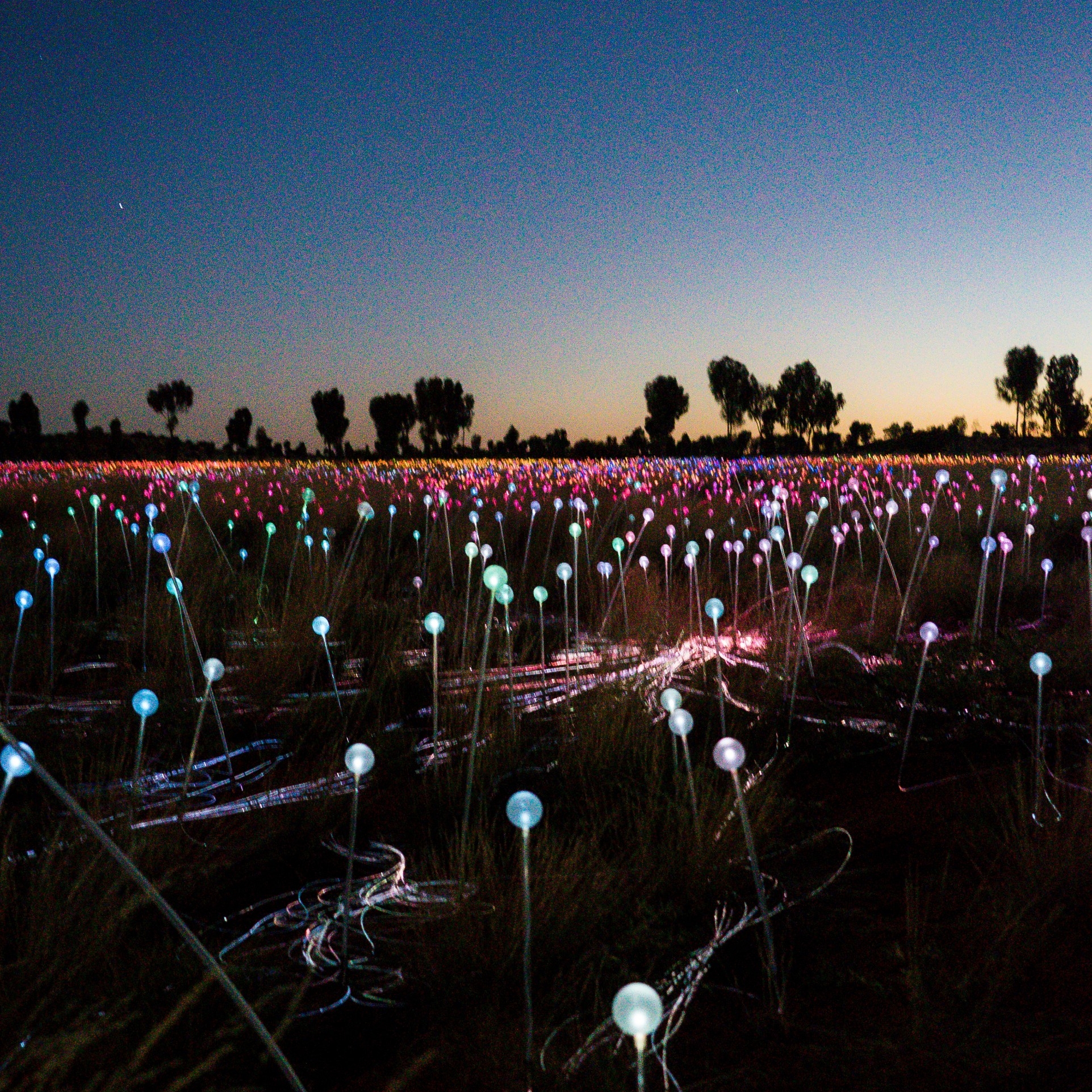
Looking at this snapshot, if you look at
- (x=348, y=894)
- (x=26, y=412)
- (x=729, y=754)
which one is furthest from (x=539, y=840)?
(x=26, y=412)

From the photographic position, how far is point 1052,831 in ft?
7.02

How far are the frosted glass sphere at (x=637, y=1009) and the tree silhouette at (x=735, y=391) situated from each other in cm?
6800

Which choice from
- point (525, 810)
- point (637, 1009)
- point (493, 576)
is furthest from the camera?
point (493, 576)

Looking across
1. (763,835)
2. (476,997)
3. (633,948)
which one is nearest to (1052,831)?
(763,835)

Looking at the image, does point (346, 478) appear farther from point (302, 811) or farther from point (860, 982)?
point (860, 982)

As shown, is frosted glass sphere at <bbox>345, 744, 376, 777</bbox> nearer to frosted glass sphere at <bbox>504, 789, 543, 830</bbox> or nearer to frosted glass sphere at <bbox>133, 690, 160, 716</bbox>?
frosted glass sphere at <bbox>504, 789, 543, 830</bbox>

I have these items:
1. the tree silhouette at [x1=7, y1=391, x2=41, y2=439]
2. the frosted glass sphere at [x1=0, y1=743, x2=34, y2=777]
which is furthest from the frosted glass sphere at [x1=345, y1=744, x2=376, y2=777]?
the tree silhouette at [x1=7, y1=391, x2=41, y2=439]

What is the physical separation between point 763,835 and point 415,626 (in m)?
2.60

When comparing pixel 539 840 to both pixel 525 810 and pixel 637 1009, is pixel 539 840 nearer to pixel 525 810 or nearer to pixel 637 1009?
pixel 525 810

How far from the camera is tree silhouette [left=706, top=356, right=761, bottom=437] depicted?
67438 millimetres

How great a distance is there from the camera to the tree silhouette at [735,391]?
221 ft

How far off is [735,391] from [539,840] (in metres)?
67.9

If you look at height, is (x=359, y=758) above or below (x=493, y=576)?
below

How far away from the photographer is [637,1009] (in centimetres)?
98
